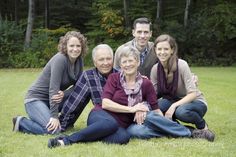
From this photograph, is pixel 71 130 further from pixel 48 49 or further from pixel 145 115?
pixel 48 49

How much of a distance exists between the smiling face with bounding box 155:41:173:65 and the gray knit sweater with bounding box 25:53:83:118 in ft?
3.41

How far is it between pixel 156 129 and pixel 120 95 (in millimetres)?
589

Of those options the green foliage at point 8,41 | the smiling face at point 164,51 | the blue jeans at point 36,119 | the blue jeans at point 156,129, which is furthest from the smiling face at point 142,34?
the green foliage at point 8,41

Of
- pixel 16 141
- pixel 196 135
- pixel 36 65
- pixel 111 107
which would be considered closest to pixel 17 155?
pixel 16 141

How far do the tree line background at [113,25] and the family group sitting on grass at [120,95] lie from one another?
17.1 meters

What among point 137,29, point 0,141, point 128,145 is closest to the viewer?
point 128,145

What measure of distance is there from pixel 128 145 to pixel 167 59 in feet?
3.92

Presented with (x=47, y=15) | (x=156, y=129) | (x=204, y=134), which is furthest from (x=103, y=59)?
(x=47, y=15)

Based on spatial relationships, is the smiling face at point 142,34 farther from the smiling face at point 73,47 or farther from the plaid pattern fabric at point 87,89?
the smiling face at point 73,47

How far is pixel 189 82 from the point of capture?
Answer: 5711 mm

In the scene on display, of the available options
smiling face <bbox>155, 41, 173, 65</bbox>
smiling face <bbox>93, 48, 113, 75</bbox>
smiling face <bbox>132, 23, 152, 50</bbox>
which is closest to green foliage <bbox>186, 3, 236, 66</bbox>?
smiling face <bbox>132, 23, 152, 50</bbox>

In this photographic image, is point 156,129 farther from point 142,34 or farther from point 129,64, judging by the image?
point 142,34

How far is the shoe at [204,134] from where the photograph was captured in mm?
5457

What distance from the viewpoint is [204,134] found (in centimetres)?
552
